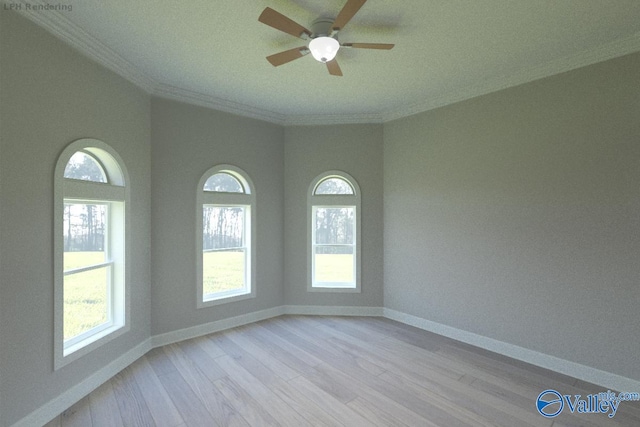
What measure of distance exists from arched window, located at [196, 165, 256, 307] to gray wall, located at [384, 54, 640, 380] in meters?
2.28

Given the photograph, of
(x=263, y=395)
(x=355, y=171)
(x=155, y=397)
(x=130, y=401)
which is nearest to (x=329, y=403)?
(x=263, y=395)

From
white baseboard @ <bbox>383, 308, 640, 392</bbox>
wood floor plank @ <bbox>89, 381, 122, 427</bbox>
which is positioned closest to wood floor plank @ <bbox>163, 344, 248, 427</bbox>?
wood floor plank @ <bbox>89, 381, 122, 427</bbox>

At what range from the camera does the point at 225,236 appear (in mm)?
4195

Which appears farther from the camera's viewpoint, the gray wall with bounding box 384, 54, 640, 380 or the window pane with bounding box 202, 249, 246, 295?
the window pane with bounding box 202, 249, 246, 295

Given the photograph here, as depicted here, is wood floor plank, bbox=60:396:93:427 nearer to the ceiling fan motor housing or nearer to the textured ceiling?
the textured ceiling

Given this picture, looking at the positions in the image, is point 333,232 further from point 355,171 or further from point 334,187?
point 355,171

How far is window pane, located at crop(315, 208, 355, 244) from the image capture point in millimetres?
4715

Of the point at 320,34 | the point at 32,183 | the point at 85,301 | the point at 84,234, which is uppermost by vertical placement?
the point at 320,34

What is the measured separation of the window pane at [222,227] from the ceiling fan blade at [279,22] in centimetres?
259

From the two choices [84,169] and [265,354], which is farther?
[265,354]

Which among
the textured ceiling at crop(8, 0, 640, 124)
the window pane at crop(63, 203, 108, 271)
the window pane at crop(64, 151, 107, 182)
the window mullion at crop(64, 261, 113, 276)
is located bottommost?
the window mullion at crop(64, 261, 113, 276)

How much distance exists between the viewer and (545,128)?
3.05 meters

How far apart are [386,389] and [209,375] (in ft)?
5.55

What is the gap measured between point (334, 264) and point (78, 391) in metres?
3.25
